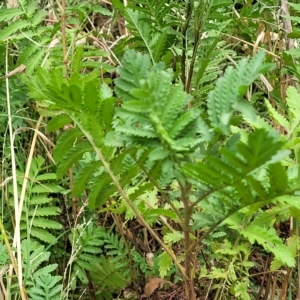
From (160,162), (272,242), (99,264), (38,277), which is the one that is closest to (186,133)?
(160,162)

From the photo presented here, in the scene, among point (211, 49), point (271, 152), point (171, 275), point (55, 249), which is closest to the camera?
point (271, 152)

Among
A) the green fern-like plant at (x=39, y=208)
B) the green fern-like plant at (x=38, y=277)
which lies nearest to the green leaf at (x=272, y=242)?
the green fern-like plant at (x=38, y=277)

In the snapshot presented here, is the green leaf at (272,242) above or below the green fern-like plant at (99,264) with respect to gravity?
above

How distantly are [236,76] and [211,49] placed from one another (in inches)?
15.9

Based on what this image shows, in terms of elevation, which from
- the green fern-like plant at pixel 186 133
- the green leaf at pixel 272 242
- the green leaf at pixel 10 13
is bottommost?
the green leaf at pixel 272 242

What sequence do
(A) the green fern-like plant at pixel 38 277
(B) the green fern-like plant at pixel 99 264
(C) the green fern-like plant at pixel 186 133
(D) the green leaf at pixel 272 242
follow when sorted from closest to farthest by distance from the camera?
(C) the green fern-like plant at pixel 186 133 < (D) the green leaf at pixel 272 242 < (A) the green fern-like plant at pixel 38 277 < (B) the green fern-like plant at pixel 99 264

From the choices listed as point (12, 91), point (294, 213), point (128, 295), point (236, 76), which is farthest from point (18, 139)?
point (236, 76)

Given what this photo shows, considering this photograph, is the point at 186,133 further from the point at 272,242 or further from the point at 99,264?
the point at 99,264

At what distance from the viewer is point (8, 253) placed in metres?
1.08

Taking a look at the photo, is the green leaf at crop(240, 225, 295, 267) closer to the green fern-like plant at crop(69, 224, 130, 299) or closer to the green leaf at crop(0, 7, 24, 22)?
the green fern-like plant at crop(69, 224, 130, 299)

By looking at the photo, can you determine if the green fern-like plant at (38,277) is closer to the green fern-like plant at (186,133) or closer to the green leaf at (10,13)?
the green fern-like plant at (186,133)

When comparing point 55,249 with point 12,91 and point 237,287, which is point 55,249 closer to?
point 12,91

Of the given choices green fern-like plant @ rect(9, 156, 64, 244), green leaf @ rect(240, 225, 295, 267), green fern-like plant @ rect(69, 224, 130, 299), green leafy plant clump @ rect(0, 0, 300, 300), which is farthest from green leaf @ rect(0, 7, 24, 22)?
green leaf @ rect(240, 225, 295, 267)

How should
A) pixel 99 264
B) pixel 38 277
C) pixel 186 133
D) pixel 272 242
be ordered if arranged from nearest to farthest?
1. pixel 186 133
2. pixel 272 242
3. pixel 38 277
4. pixel 99 264
